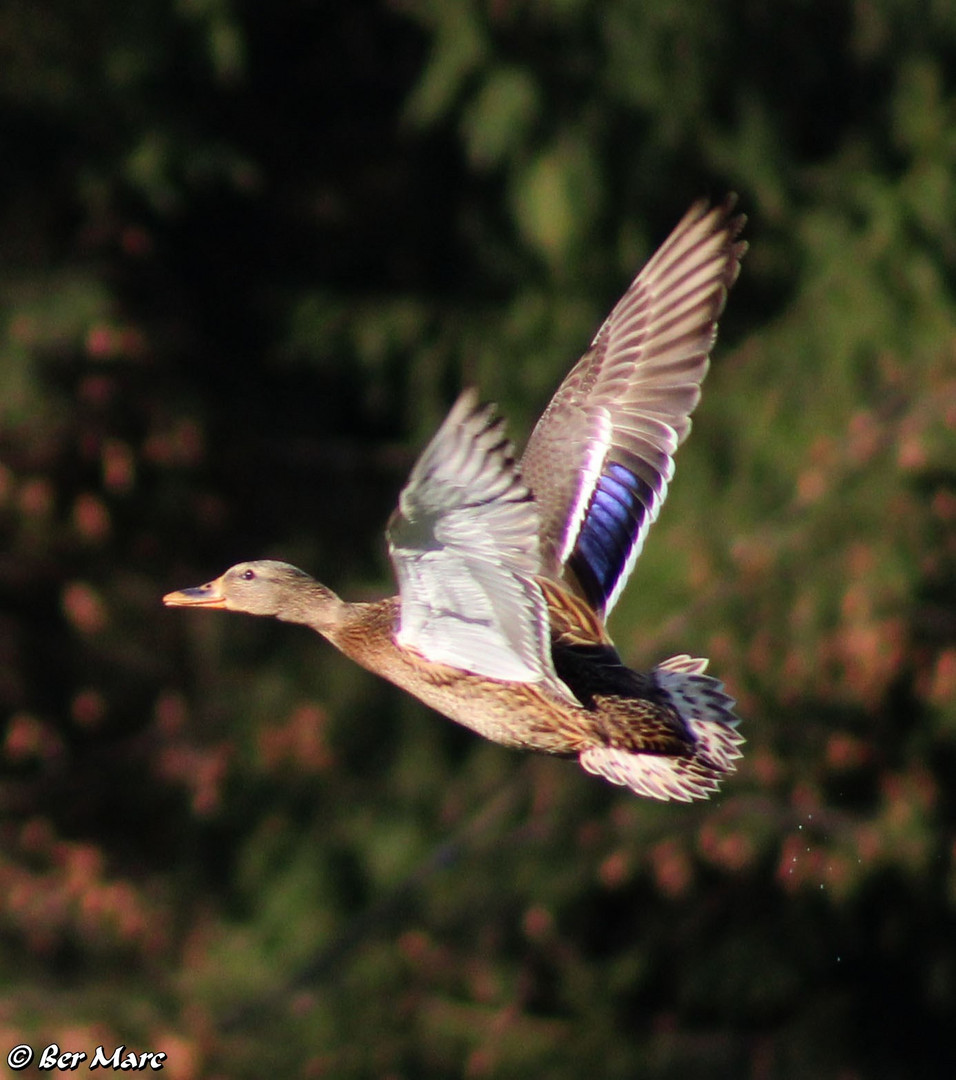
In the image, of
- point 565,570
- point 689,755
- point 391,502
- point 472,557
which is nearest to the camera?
point 472,557

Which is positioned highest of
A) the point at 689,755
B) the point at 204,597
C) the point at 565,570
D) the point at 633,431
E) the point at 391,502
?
the point at 391,502

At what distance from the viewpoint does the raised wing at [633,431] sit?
12.5ft

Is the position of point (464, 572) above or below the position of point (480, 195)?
below

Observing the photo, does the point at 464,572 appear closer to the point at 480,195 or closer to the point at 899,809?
the point at 899,809

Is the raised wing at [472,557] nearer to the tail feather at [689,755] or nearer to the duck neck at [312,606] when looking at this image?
the tail feather at [689,755]

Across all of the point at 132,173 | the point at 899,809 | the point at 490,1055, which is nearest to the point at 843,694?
the point at 899,809

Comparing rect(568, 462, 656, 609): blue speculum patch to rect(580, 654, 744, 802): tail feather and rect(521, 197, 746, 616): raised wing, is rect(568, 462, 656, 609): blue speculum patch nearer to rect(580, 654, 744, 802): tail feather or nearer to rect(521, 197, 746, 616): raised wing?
rect(521, 197, 746, 616): raised wing

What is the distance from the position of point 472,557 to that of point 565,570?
0.79 meters

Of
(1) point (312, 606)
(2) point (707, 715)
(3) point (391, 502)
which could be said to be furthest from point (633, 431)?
(3) point (391, 502)

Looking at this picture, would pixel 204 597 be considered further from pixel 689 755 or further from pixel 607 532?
pixel 689 755

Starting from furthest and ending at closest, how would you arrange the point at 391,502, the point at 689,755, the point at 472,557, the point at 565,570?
the point at 391,502 → the point at 565,570 → the point at 689,755 → the point at 472,557

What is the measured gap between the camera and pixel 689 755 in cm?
362

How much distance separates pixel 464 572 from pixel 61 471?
478 cm

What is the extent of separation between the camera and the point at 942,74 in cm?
799
